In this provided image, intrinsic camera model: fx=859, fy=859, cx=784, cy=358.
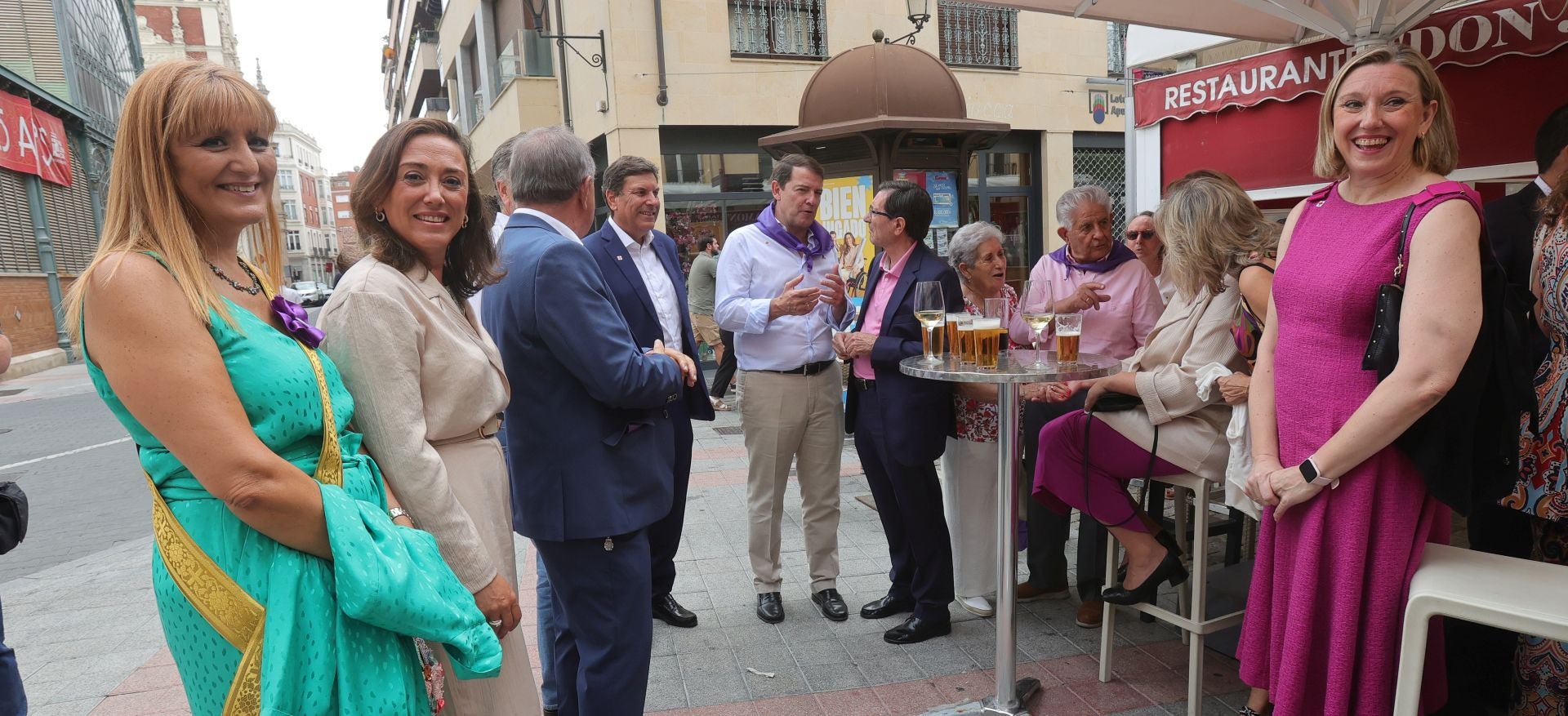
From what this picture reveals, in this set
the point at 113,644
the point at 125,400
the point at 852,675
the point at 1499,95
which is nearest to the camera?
the point at 125,400

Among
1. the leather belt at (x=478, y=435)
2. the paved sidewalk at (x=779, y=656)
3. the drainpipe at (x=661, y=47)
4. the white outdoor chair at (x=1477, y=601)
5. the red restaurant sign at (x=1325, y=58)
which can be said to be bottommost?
the paved sidewalk at (x=779, y=656)

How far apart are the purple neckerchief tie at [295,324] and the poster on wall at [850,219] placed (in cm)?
460

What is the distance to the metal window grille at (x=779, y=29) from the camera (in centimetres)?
1207

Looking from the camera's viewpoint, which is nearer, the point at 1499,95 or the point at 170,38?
the point at 1499,95

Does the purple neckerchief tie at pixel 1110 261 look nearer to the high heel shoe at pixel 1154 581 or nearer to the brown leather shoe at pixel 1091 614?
the high heel shoe at pixel 1154 581

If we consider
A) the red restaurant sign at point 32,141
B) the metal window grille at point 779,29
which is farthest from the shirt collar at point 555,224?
the red restaurant sign at point 32,141

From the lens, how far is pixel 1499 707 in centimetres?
278

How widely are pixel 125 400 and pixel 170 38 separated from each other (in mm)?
73024

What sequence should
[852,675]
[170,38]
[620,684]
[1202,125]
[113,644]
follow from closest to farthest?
[620,684] → [852,675] → [113,644] → [1202,125] → [170,38]

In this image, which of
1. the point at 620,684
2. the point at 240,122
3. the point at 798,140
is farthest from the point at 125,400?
the point at 798,140

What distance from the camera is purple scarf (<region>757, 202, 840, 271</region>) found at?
12.8 feet

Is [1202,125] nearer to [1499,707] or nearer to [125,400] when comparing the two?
[1499,707]

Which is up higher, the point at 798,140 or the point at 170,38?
the point at 170,38

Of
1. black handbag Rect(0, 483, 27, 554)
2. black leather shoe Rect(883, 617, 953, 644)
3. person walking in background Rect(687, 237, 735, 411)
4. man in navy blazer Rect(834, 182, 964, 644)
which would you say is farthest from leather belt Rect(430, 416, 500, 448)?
A: person walking in background Rect(687, 237, 735, 411)
